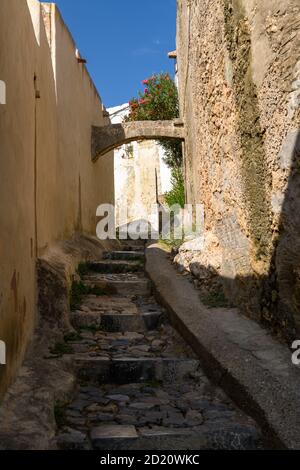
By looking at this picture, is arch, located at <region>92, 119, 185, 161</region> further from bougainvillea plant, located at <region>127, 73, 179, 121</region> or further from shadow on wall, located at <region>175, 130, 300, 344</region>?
shadow on wall, located at <region>175, 130, 300, 344</region>

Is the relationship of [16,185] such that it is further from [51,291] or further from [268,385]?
[268,385]

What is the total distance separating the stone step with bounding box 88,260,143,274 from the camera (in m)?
7.12

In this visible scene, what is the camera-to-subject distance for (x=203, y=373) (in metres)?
3.55

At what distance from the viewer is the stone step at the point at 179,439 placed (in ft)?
8.34

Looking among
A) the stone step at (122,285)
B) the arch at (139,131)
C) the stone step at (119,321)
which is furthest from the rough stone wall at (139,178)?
the stone step at (119,321)

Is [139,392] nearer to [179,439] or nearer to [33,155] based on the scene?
[179,439]

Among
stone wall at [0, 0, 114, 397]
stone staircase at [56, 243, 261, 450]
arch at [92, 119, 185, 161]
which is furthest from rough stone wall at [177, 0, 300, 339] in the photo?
arch at [92, 119, 185, 161]

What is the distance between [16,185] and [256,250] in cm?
188

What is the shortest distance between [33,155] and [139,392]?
2132 mm

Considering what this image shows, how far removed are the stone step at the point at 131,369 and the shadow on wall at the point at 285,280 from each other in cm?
66

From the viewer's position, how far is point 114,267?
285 inches

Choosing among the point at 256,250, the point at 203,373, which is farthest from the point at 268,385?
the point at 256,250

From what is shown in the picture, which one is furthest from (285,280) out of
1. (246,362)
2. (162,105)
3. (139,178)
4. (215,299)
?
(139,178)
